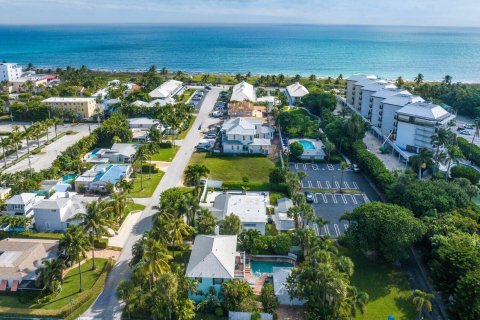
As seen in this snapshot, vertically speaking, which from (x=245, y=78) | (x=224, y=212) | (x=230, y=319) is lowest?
(x=230, y=319)

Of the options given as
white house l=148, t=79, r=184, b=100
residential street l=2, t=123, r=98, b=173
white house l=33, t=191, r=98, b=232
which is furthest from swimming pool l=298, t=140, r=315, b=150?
white house l=148, t=79, r=184, b=100

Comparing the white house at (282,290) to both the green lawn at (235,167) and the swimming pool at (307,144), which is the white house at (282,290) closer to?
the green lawn at (235,167)

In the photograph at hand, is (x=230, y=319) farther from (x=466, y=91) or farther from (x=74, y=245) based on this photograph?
(x=466, y=91)

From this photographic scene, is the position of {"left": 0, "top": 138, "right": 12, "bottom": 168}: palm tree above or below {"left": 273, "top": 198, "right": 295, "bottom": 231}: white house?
above

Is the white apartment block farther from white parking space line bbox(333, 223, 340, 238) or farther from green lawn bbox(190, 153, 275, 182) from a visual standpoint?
white parking space line bbox(333, 223, 340, 238)

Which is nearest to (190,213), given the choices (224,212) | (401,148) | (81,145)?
(224,212)

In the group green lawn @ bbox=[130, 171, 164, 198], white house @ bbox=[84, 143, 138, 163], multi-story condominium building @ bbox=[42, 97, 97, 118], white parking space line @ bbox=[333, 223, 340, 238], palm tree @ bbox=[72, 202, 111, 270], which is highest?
multi-story condominium building @ bbox=[42, 97, 97, 118]
